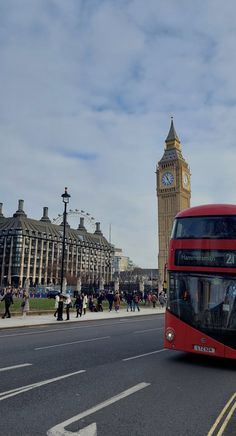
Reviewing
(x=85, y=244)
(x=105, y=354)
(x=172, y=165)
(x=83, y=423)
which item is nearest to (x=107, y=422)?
(x=83, y=423)

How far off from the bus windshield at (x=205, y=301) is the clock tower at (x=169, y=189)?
366 feet

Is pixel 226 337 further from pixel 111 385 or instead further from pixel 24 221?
pixel 24 221

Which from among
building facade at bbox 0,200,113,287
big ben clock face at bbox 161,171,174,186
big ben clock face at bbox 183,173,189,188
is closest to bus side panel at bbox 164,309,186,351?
building facade at bbox 0,200,113,287

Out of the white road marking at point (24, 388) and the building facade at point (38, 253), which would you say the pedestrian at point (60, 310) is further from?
the building facade at point (38, 253)

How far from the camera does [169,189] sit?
125438mm

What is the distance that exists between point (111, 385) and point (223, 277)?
396 cm

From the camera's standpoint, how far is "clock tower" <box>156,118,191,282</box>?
407 feet

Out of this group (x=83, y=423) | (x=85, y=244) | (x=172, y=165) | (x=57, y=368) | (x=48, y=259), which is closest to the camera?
(x=83, y=423)

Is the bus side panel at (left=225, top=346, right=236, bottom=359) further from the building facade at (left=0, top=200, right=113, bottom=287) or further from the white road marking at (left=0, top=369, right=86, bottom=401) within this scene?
the building facade at (left=0, top=200, right=113, bottom=287)

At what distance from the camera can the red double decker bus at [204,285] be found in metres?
9.64

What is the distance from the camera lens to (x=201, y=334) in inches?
385

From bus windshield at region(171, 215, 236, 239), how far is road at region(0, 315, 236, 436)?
3.31 m

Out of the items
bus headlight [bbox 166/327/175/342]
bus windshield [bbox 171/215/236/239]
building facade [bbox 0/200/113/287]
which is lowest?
bus headlight [bbox 166/327/175/342]

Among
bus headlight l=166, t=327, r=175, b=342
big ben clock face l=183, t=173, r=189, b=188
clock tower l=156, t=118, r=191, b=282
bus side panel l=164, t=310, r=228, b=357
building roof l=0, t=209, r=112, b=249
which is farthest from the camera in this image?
building roof l=0, t=209, r=112, b=249
